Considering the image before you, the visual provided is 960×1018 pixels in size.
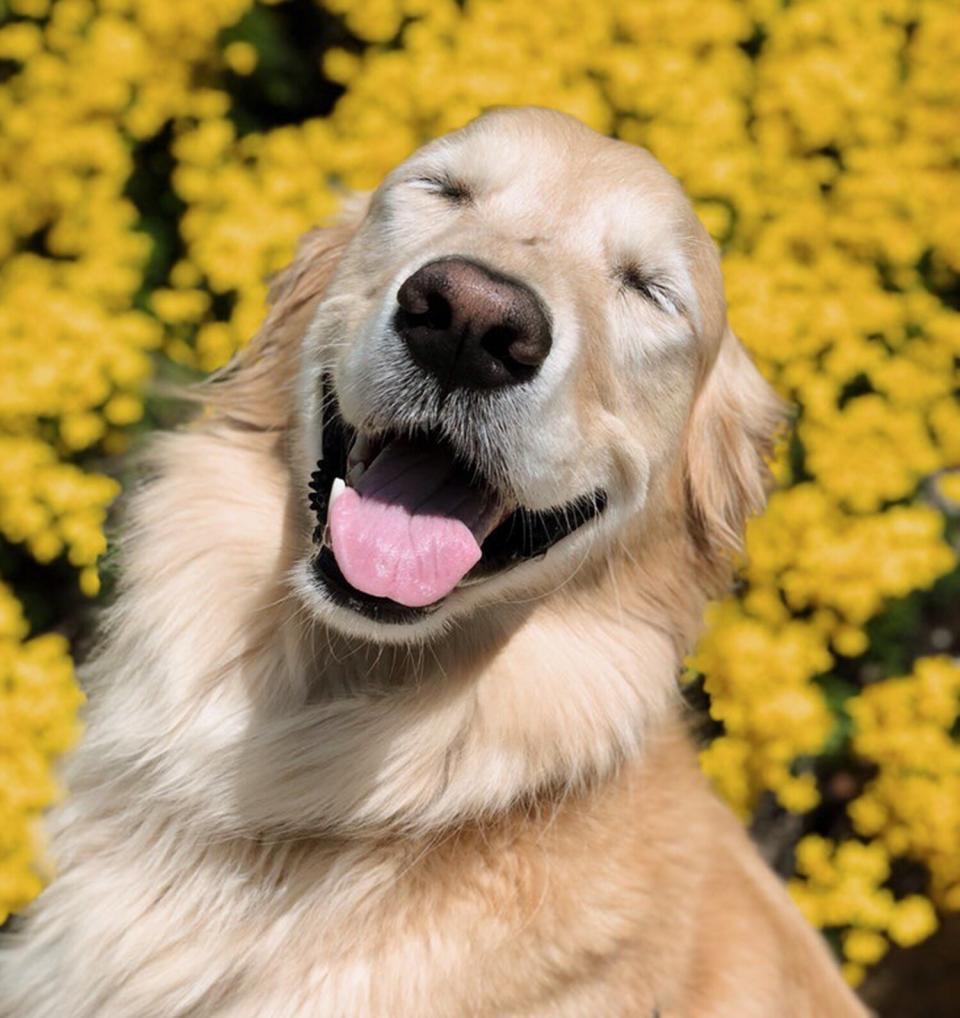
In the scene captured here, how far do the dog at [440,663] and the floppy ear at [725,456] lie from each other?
0.05ft

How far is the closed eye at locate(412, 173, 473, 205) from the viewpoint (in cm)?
243

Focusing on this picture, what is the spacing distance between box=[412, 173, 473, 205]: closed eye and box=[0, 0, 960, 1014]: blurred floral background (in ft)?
3.89

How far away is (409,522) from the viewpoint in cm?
211

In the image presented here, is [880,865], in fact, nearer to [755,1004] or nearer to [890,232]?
[755,1004]

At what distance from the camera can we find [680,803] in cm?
251

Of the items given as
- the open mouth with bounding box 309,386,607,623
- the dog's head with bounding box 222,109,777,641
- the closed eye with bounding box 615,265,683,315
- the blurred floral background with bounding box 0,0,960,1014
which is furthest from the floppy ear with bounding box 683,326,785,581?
the blurred floral background with bounding box 0,0,960,1014

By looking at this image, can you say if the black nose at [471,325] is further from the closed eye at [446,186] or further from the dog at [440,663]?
the closed eye at [446,186]

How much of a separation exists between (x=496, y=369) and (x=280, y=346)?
2.56ft

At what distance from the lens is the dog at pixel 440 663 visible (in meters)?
2.13

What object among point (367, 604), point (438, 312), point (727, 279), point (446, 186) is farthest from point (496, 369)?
point (727, 279)

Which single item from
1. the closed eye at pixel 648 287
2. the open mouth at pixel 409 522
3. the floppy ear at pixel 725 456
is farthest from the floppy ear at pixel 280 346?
the floppy ear at pixel 725 456

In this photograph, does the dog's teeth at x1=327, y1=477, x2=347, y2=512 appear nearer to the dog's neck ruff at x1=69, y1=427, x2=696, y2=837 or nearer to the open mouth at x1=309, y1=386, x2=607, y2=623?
the open mouth at x1=309, y1=386, x2=607, y2=623

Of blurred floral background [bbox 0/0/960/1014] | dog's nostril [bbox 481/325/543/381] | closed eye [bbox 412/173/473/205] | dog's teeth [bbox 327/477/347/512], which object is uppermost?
closed eye [bbox 412/173/473/205]

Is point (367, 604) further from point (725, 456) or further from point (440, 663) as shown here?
point (725, 456)
